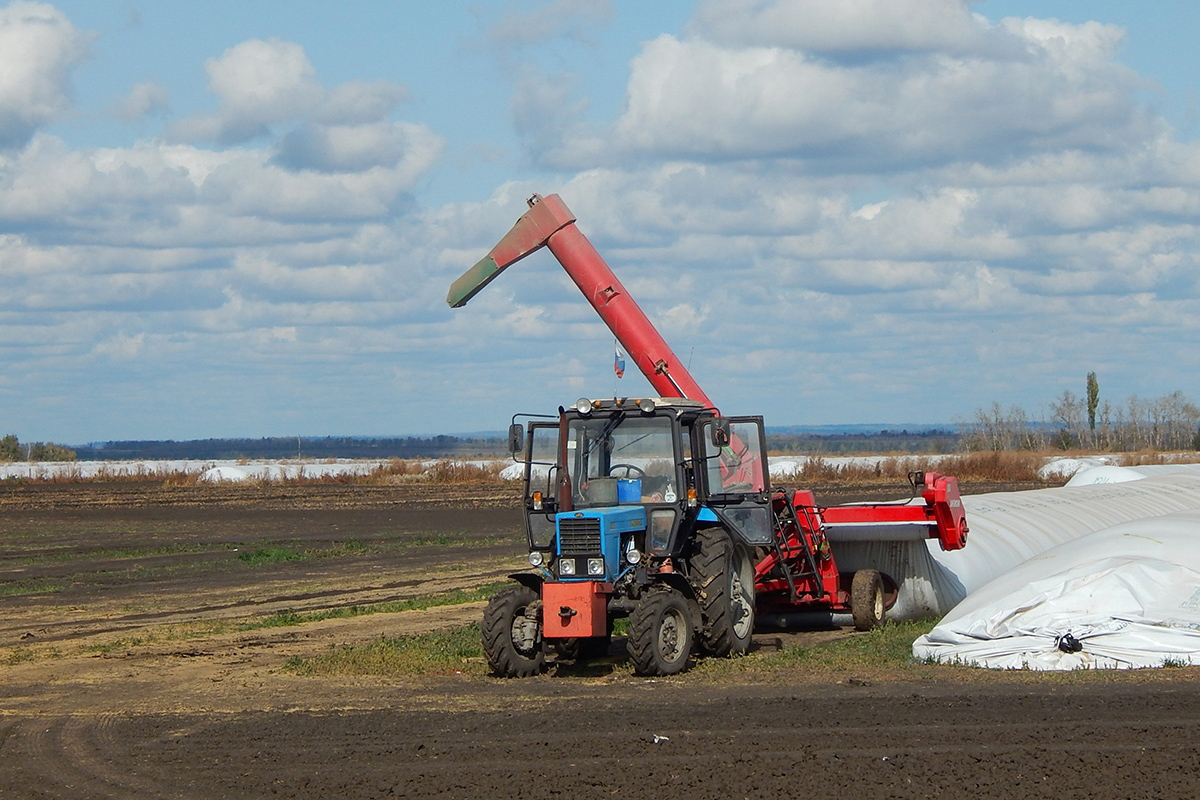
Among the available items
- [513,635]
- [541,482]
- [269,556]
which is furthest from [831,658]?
[269,556]

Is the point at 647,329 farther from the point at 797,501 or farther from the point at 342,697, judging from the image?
the point at 342,697

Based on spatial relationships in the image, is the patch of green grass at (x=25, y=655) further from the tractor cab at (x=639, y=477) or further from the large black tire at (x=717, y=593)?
the large black tire at (x=717, y=593)

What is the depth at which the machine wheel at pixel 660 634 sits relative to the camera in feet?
41.7

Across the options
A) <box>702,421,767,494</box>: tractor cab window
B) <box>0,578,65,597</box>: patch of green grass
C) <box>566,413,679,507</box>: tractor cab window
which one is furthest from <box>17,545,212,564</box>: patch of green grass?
<box>702,421,767,494</box>: tractor cab window

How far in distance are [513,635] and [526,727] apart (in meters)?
2.56

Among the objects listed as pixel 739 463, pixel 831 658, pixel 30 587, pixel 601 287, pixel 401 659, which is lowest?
pixel 831 658

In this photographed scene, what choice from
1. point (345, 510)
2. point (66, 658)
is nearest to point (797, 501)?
point (66, 658)

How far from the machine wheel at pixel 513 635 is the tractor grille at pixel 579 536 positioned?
0.60 m

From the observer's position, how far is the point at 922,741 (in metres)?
9.84

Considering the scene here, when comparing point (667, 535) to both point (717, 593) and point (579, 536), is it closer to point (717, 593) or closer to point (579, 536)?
point (717, 593)

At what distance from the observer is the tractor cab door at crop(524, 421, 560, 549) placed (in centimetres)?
1413

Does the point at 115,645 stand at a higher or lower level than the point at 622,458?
lower

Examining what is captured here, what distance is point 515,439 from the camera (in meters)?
13.5

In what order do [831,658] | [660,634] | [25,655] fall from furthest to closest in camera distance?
[25,655]
[831,658]
[660,634]
